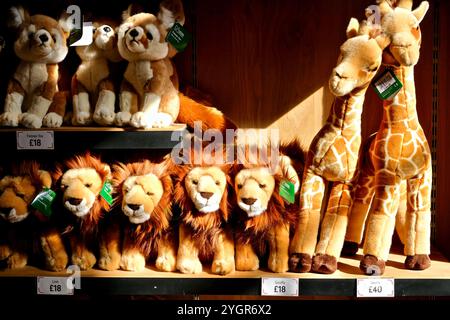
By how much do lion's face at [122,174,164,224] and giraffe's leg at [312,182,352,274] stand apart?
46 centimetres

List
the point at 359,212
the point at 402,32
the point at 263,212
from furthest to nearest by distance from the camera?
1. the point at 359,212
2. the point at 263,212
3. the point at 402,32

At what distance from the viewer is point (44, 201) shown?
1.60 m

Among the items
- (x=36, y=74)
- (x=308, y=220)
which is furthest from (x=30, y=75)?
(x=308, y=220)

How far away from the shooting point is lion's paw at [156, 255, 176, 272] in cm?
162

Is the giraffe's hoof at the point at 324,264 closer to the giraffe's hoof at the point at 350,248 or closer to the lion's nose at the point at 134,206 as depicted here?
the giraffe's hoof at the point at 350,248

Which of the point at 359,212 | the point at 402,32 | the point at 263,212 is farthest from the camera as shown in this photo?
the point at 359,212

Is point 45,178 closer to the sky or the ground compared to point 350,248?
closer to the sky

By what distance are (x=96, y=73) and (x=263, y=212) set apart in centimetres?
62

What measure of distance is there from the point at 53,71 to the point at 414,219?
109 centimetres

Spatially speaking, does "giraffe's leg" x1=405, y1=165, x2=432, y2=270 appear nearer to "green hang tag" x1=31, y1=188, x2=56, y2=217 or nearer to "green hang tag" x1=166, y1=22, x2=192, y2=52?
"green hang tag" x1=166, y1=22, x2=192, y2=52

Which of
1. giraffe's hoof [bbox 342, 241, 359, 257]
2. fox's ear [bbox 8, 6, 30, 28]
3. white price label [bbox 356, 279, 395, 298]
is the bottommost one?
white price label [bbox 356, 279, 395, 298]

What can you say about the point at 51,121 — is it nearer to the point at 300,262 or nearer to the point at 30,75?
the point at 30,75

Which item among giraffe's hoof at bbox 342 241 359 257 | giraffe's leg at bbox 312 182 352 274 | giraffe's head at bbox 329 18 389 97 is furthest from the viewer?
giraffe's hoof at bbox 342 241 359 257

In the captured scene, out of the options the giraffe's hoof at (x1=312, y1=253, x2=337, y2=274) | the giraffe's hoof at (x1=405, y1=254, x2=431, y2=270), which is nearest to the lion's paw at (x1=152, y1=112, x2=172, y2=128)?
the giraffe's hoof at (x1=312, y1=253, x2=337, y2=274)
